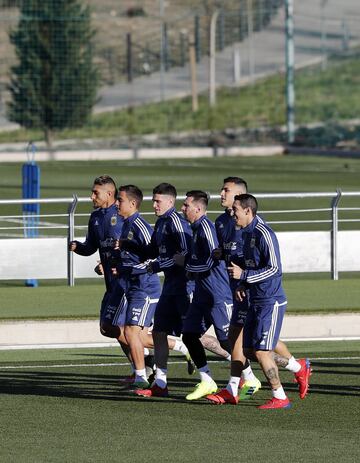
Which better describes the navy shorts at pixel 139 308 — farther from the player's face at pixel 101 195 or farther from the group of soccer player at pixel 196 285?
the player's face at pixel 101 195

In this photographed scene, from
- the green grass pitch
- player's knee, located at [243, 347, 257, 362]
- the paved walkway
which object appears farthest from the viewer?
the paved walkway

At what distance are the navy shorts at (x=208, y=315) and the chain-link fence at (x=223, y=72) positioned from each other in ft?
139

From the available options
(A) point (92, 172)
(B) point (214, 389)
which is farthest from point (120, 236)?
(A) point (92, 172)

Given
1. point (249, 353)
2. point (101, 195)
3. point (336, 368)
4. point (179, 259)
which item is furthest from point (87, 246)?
point (336, 368)

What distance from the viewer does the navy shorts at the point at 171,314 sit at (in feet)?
44.0

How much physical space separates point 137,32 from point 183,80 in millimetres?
16409

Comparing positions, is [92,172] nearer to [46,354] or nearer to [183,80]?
[46,354]

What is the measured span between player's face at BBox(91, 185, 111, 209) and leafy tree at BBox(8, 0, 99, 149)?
44.7 metres

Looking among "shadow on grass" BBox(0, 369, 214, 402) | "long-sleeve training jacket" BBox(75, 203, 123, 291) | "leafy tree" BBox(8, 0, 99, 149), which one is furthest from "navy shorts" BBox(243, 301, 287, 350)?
"leafy tree" BBox(8, 0, 99, 149)

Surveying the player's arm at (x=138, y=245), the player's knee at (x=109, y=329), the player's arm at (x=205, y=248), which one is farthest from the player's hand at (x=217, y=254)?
the player's knee at (x=109, y=329)

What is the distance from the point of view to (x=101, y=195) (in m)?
14.0

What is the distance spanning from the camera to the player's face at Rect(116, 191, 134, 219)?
13516 mm

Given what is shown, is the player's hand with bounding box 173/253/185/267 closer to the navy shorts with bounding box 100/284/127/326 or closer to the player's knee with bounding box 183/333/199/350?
the player's knee with bounding box 183/333/199/350

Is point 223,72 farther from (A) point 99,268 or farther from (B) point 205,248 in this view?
(B) point 205,248
